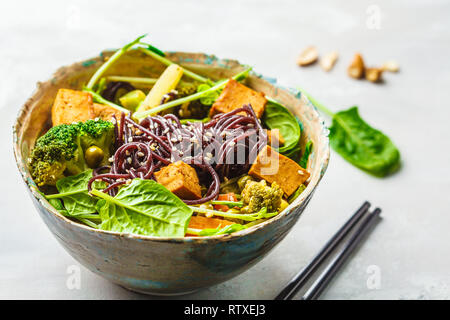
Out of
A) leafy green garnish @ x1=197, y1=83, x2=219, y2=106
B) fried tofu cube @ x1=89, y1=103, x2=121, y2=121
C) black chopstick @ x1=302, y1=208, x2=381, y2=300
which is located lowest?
black chopstick @ x1=302, y1=208, x2=381, y2=300

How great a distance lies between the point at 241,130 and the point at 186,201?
620 millimetres

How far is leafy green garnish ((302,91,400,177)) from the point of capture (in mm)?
4227

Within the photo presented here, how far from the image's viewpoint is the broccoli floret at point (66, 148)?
2762 millimetres

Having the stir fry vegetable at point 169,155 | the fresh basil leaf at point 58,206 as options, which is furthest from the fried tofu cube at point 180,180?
the fresh basil leaf at point 58,206

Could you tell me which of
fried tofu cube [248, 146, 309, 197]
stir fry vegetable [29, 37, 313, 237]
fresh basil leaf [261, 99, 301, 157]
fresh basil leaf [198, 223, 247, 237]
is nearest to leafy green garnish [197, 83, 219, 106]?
stir fry vegetable [29, 37, 313, 237]

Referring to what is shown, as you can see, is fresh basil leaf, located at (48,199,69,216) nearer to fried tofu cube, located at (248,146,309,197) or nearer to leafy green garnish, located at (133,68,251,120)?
leafy green garnish, located at (133,68,251,120)

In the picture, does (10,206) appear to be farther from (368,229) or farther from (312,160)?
(368,229)

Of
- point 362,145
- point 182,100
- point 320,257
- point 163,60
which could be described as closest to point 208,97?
point 182,100

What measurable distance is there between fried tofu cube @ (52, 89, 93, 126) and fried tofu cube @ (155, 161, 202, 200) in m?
0.69

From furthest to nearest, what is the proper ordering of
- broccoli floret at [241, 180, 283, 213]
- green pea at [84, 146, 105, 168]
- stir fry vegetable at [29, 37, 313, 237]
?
green pea at [84, 146, 105, 168]
broccoli floret at [241, 180, 283, 213]
stir fry vegetable at [29, 37, 313, 237]

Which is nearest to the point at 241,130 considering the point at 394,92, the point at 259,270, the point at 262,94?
the point at 262,94

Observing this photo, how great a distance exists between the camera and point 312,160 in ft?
10.3

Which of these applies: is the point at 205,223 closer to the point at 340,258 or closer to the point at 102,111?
the point at 102,111

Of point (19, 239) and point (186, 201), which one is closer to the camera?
point (186, 201)
